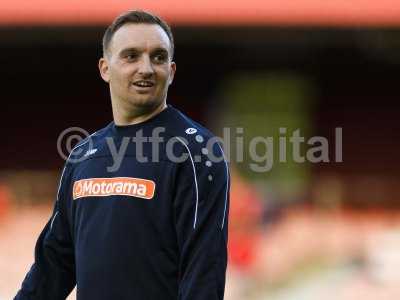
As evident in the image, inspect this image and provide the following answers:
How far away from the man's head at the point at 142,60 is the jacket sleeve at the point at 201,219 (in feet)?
0.79

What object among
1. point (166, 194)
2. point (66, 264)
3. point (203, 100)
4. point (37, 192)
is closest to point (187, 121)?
point (166, 194)

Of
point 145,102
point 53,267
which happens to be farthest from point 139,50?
Answer: point 53,267

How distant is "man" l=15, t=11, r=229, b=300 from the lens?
321 cm

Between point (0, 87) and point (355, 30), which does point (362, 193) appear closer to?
point (355, 30)

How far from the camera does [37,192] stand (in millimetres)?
11734

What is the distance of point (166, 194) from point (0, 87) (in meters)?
12.1

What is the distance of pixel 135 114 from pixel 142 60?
194mm

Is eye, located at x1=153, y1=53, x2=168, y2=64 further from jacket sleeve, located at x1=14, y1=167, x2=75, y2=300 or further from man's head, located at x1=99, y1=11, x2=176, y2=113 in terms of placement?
jacket sleeve, located at x1=14, y1=167, x2=75, y2=300

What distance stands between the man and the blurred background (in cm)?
643

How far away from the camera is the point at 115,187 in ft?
10.9

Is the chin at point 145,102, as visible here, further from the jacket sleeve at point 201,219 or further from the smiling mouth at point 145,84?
the jacket sleeve at point 201,219

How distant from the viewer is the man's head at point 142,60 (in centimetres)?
332
